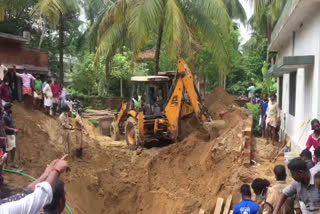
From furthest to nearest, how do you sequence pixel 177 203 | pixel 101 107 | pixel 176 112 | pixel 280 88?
pixel 101 107 → pixel 280 88 → pixel 176 112 → pixel 177 203

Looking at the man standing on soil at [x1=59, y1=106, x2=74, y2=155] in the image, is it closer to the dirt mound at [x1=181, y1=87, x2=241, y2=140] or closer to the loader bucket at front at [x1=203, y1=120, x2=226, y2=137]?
the dirt mound at [x1=181, y1=87, x2=241, y2=140]

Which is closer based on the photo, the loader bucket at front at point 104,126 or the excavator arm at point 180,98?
the excavator arm at point 180,98

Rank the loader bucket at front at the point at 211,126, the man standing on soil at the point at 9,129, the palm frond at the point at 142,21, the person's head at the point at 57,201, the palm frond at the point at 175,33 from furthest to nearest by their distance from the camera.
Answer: the palm frond at the point at 175,33, the palm frond at the point at 142,21, the loader bucket at front at the point at 211,126, the man standing on soil at the point at 9,129, the person's head at the point at 57,201

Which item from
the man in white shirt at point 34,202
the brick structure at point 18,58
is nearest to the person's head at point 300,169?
the man in white shirt at point 34,202

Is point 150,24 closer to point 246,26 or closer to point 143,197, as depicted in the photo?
point 143,197

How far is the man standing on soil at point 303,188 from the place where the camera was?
390 cm

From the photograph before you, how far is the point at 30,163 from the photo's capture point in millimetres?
9570

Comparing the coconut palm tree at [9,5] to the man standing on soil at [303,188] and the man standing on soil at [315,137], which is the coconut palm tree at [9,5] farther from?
the man standing on soil at [303,188]

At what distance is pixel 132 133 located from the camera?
13.9 meters

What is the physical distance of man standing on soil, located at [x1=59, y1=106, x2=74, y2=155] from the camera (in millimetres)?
10773

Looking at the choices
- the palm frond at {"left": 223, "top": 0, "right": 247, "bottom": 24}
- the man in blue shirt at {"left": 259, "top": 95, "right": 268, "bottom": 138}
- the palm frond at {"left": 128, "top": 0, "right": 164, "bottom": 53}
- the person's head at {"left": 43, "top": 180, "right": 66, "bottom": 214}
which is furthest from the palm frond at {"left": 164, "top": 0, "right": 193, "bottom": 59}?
the palm frond at {"left": 223, "top": 0, "right": 247, "bottom": 24}

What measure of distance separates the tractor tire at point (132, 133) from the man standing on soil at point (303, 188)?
30.8ft

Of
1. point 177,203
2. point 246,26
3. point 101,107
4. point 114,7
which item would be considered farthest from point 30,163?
point 246,26

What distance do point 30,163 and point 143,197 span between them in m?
3.12
